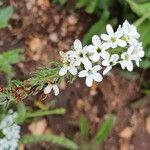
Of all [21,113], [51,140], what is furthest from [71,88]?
[21,113]

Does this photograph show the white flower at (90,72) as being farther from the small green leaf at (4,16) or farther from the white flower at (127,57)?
the small green leaf at (4,16)

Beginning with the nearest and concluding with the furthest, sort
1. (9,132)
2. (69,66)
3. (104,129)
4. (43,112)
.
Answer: (69,66) < (9,132) < (43,112) < (104,129)

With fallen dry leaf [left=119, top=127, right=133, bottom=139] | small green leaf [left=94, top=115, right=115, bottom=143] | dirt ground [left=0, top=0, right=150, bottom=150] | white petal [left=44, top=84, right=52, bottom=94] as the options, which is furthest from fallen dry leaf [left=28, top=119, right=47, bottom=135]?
white petal [left=44, top=84, right=52, bottom=94]

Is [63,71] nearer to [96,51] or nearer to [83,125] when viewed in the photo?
[96,51]

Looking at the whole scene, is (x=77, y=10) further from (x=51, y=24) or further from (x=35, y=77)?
(x=35, y=77)

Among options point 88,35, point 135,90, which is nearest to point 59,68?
point 88,35

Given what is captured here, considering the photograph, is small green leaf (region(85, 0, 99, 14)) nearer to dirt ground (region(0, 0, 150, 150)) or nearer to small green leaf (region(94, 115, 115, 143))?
dirt ground (region(0, 0, 150, 150))

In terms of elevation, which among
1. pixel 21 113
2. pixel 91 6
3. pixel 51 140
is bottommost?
pixel 51 140
